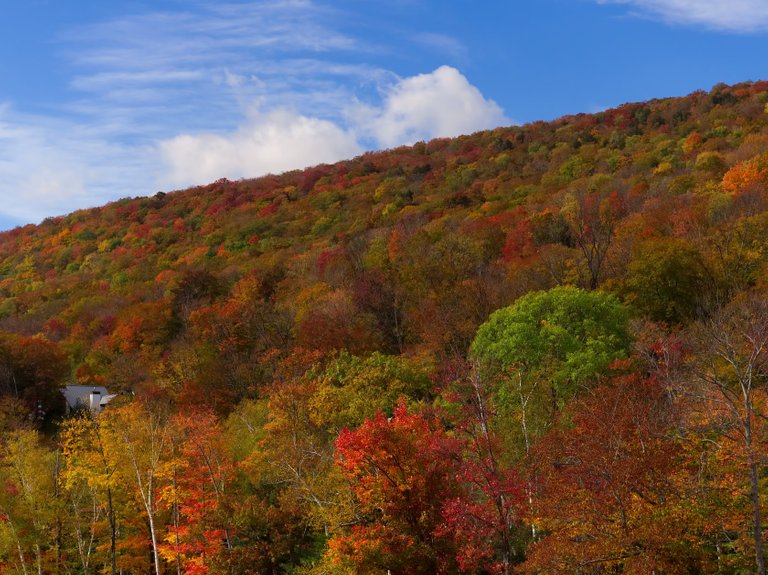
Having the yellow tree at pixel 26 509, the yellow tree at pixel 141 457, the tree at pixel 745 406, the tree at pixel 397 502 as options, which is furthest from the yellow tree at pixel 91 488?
the tree at pixel 745 406

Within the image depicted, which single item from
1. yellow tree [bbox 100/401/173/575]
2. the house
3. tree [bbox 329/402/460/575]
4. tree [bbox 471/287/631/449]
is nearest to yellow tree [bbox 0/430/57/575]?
yellow tree [bbox 100/401/173/575]

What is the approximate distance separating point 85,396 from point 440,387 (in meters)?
42.2

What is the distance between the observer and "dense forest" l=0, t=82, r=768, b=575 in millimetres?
19094

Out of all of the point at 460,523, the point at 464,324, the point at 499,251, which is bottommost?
the point at 460,523

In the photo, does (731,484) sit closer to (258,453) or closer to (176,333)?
(258,453)

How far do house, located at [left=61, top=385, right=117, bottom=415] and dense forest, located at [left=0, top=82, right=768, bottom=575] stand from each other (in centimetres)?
162

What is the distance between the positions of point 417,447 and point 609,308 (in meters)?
15.5

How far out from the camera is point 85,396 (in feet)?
208

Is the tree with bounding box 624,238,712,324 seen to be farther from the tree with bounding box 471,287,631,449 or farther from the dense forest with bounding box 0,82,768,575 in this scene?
the tree with bounding box 471,287,631,449

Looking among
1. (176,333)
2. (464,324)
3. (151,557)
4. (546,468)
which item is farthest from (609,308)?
(176,333)

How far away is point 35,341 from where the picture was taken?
210 ft

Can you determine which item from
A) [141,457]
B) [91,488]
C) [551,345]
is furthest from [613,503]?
[91,488]

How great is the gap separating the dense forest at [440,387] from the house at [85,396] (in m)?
1.62

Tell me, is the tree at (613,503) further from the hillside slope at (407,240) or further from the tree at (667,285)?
the tree at (667,285)
